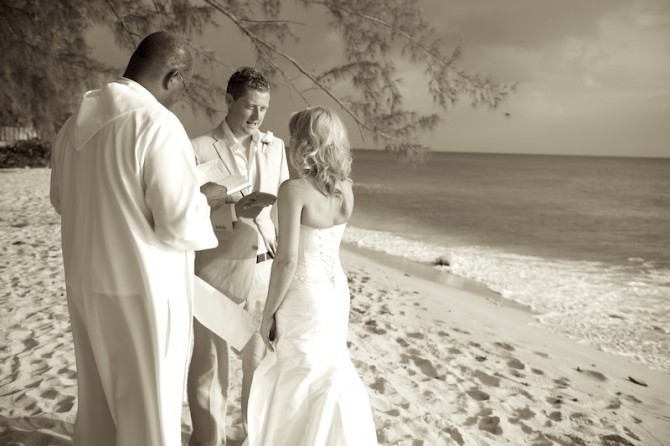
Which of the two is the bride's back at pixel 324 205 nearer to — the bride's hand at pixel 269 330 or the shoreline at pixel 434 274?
the bride's hand at pixel 269 330

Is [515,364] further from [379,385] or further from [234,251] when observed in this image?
[234,251]

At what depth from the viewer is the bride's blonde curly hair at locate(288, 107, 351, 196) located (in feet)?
8.24

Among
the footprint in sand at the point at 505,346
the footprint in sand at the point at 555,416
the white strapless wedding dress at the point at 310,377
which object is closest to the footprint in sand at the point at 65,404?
the white strapless wedding dress at the point at 310,377

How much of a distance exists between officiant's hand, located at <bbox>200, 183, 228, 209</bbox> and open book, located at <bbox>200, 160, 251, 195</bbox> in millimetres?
39

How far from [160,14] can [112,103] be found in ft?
16.0

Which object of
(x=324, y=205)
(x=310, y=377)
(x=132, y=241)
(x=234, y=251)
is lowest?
(x=310, y=377)

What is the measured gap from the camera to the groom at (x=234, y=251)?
113 inches

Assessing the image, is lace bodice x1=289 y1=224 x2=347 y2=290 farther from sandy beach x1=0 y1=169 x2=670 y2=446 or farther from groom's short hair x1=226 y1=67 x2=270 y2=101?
sandy beach x1=0 y1=169 x2=670 y2=446

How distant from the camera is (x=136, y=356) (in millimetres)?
1959

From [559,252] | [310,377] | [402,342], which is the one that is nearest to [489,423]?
[402,342]

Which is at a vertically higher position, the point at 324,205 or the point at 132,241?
the point at 324,205

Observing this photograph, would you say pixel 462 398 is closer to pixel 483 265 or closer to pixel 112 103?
pixel 112 103

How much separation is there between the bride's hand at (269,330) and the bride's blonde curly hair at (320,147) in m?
0.69

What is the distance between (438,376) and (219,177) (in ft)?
9.35
